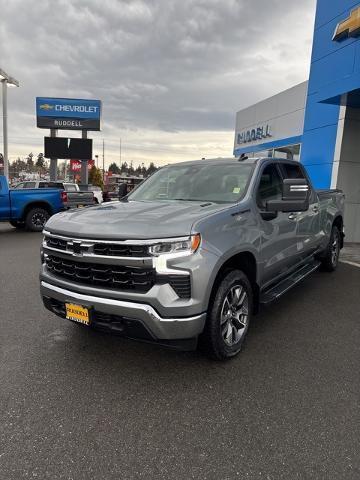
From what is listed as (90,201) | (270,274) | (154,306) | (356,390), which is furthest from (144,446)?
(90,201)

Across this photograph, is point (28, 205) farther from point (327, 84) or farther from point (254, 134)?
point (254, 134)

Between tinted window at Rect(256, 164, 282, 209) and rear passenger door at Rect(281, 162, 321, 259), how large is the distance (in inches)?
11.5

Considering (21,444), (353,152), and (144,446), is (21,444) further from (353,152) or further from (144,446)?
(353,152)

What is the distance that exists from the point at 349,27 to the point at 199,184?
712 cm

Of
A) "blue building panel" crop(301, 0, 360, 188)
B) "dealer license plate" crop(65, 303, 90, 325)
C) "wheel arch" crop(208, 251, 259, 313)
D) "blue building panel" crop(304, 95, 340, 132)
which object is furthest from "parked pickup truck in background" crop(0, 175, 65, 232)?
"wheel arch" crop(208, 251, 259, 313)

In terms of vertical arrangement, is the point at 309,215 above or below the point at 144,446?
above

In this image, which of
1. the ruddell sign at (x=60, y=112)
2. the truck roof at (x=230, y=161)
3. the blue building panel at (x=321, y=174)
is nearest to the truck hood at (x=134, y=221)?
the truck roof at (x=230, y=161)

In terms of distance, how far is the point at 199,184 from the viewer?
4.27 metres

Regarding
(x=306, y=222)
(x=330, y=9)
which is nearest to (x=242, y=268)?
(x=306, y=222)

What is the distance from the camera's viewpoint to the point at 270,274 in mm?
4090

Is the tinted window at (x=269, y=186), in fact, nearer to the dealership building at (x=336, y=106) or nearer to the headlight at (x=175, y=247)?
the headlight at (x=175, y=247)

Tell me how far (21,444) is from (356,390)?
251 cm

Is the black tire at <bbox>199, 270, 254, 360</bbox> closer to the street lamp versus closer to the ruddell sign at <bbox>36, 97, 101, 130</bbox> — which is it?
the street lamp

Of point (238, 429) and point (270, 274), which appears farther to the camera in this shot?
point (270, 274)
